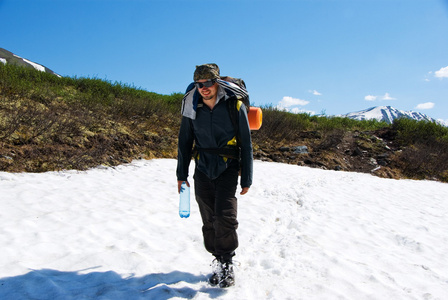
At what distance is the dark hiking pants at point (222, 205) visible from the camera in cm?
250

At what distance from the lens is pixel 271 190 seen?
6781 millimetres

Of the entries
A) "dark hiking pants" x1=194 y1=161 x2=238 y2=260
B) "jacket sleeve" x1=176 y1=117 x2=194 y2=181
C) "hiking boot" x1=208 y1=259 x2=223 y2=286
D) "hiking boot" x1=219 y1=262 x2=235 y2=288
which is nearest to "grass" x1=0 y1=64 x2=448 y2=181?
"jacket sleeve" x1=176 y1=117 x2=194 y2=181

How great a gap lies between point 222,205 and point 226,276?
0.70 m

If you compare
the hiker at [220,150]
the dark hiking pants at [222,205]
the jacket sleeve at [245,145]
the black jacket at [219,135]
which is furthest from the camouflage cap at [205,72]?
the dark hiking pants at [222,205]

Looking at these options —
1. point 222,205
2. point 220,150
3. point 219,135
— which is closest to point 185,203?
point 222,205

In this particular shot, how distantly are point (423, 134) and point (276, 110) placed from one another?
854 centimetres

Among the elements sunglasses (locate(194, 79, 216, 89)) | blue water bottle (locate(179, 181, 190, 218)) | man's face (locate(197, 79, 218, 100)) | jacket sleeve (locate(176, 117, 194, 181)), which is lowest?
blue water bottle (locate(179, 181, 190, 218))

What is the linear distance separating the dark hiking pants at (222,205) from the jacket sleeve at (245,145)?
0.29 ft

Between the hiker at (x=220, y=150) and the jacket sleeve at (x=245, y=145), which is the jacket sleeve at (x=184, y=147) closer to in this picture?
the hiker at (x=220, y=150)

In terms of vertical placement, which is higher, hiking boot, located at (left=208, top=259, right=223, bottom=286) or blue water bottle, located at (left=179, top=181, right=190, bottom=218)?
blue water bottle, located at (left=179, top=181, right=190, bottom=218)

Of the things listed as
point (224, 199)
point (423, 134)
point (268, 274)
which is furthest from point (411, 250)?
point (423, 134)

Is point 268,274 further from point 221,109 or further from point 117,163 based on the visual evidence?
point 117,163

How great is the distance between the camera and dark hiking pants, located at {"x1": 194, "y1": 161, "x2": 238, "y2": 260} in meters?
2.50

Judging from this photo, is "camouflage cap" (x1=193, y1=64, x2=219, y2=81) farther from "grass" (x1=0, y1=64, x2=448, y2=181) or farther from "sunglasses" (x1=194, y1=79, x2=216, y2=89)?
"grass" (x1=0, y1=64, x2=448, y2=181)
